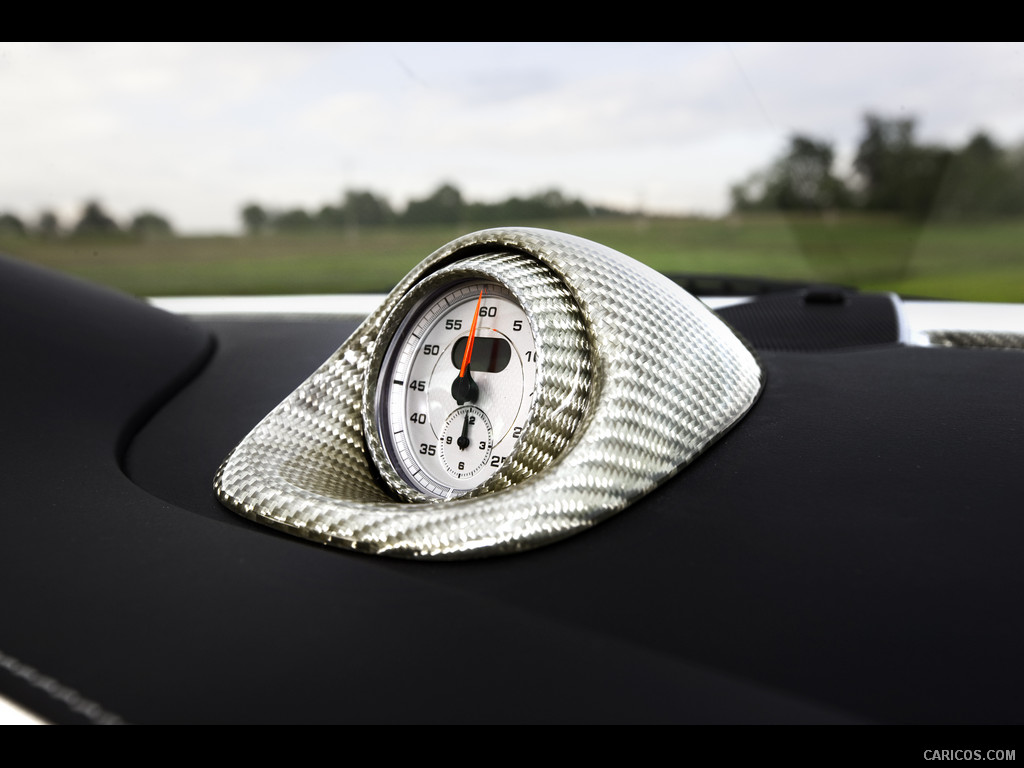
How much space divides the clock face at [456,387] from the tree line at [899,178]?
0.75 m

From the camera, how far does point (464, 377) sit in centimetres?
155


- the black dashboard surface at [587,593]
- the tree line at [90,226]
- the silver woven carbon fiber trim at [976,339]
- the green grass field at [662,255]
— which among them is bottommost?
the black dashboard surface at [587,593]

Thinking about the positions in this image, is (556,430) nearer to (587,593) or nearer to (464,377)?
(464,377)

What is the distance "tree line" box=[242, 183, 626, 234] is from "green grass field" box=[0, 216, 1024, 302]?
55mm

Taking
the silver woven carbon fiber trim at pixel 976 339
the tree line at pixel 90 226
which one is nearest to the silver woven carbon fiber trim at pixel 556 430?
the silver woven carbon fiber trim at pixel 976 339

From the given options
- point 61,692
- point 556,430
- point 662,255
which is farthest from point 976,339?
point 61,692

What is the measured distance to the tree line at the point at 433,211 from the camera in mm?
2090

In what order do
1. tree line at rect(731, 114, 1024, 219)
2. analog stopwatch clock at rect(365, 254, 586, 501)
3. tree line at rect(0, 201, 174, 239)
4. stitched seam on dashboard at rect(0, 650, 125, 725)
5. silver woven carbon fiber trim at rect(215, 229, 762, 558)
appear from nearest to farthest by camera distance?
1. stitched seam on dashboard at rect(0, 650, 125, 725)
2. silver woven carbon fiber trim at rect(215, 229, 762, 558)
3. analog stopwatch clock at rect(365, 254, 586, 501)
4. tree line at rect(731, 114, 1024, 219)
5. tree line at rect(0, 201, 174, 239)

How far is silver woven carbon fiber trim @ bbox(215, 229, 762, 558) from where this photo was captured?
4.16 ft

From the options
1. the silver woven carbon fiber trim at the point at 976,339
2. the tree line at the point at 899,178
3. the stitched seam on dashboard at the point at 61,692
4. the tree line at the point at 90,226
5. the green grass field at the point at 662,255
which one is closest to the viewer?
the stitched seam on dashboard at the point at 61,692

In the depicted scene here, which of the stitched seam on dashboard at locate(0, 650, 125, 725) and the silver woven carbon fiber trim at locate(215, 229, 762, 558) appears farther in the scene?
the silver woven carbon fiber trim at locate(215, 229, 762, 558)

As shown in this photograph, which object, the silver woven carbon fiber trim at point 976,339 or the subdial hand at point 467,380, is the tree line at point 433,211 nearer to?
the subdial hand at point 467,380

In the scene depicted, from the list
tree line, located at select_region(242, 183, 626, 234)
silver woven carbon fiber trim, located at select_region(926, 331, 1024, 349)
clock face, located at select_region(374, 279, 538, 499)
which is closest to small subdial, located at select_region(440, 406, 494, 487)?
clock face, located at select_region(374, 279, 538, 499)

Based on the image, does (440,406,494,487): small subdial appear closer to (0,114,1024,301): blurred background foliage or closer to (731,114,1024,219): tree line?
(0,114,1024,301): blurred background foliage
